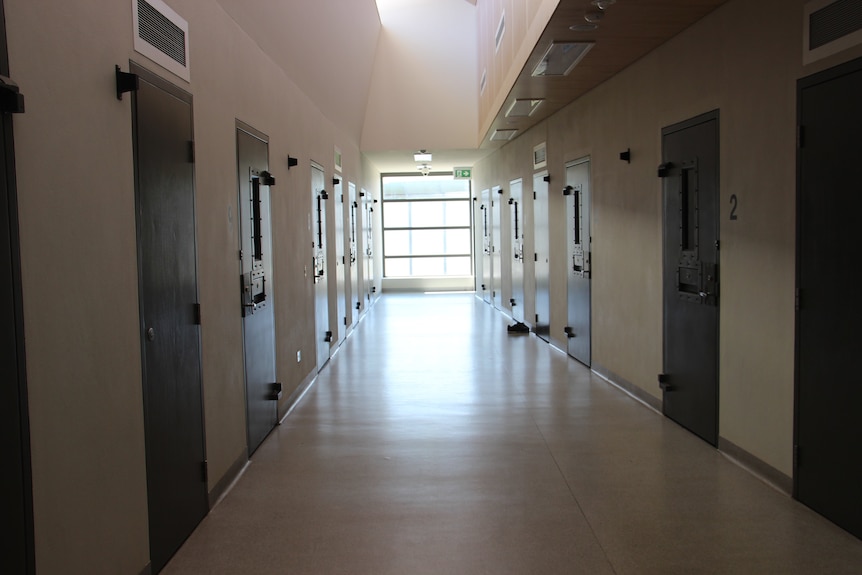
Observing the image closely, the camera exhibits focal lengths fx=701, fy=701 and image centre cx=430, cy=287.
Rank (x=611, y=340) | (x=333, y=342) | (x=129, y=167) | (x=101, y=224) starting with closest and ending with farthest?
1. (x=101, y=224)
2. (x=129, y=167)
3. (x=611, y=340)
4. (x=333, y=342)

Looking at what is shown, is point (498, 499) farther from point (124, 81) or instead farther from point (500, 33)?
point (500, 33)


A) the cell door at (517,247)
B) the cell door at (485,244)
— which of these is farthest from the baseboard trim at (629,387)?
the cell door at (485,244)

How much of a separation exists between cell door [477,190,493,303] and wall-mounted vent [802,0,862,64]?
11053mm

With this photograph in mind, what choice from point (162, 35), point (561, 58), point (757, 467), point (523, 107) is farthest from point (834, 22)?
point (523, 107)

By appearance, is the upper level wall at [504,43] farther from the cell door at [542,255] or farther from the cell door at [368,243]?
the cell door at [368,243]

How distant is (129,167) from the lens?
2.86 meters

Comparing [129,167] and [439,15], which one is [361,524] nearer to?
[129,167]

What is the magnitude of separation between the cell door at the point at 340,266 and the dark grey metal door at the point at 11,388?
7036 millimetres

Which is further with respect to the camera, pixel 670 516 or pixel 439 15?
pixel 439 15

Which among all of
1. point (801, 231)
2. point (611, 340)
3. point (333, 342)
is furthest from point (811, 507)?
point (333, 342)

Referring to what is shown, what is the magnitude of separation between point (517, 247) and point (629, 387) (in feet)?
18.4

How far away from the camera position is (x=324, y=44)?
7262 mm

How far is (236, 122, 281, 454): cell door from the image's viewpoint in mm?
4703

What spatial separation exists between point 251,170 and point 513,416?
2810 mm
